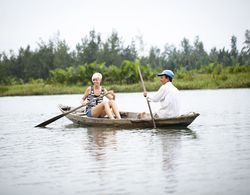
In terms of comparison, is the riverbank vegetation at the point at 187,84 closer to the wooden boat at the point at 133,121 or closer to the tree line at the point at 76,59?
the tree line at the point at 76,59

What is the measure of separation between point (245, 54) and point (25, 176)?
175 ft

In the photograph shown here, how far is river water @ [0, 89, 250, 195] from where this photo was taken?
5.56m

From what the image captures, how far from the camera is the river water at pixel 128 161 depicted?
5.56m

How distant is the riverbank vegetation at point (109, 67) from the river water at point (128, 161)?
21.5m

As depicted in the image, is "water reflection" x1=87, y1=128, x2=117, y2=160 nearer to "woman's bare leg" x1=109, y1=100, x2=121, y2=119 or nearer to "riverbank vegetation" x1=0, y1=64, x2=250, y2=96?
"woman's bare leg" x1=109, y1=100, x2=121, y2=119

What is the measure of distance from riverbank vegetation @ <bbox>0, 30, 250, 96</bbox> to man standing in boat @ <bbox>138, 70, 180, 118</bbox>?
2115cm

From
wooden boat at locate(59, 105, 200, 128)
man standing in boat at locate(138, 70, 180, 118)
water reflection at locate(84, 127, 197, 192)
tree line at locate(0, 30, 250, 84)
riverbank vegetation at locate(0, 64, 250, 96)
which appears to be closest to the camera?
water reflection at locate(84, 127, 197, 192)

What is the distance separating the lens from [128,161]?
7012mm

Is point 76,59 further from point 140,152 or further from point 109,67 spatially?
point 140,152

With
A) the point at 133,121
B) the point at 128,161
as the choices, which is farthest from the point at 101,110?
the point at 128,161

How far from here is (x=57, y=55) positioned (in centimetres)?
4931

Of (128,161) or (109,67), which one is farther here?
(109,67)

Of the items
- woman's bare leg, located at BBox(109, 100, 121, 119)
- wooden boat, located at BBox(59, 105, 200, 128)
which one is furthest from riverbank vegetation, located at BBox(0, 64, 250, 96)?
woman's bare leg, located at BBox(109, 100, 121, 119)

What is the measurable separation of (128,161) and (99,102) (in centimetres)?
452
